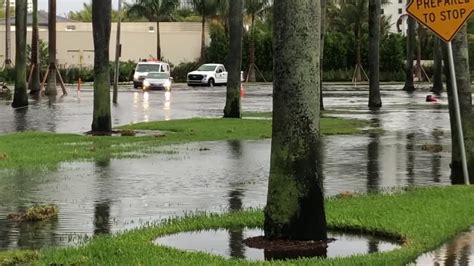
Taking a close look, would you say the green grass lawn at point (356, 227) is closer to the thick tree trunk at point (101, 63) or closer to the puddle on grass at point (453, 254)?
the puddle on grass at point (453, 254)

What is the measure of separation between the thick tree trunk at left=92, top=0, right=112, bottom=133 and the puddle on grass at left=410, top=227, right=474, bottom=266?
42.9ft

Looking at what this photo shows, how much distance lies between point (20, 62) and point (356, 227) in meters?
26.6

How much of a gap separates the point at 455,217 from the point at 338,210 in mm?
1271

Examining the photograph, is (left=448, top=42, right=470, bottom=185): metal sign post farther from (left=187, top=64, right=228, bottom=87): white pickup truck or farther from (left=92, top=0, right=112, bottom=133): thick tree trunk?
(left=187, top=64, right=228, bottom=87): white pickup truck

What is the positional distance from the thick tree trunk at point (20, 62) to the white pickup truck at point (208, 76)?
30.5 m

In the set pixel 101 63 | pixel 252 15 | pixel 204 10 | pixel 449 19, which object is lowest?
pixel 101 63

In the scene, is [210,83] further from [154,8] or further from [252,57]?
[154,8]

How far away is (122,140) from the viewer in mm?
18578

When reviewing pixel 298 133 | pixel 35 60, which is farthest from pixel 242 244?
pixel 35 60

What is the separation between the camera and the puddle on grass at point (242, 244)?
289 inches

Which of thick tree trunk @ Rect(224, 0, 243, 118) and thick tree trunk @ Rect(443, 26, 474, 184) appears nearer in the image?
thick tree trunk @ Rect(443, 26, 474, 184)

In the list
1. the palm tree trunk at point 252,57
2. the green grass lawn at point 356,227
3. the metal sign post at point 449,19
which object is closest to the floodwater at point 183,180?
the green grass lawn at point 356,227

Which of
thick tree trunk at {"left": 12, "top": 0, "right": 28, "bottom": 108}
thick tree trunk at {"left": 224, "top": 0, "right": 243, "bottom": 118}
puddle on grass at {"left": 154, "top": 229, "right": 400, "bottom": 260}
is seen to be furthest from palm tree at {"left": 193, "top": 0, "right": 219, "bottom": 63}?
puddle on grass at {"left": 154, "top": 229, "right": 400, "bottom": 260}

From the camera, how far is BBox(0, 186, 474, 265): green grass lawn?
22.7 ft
